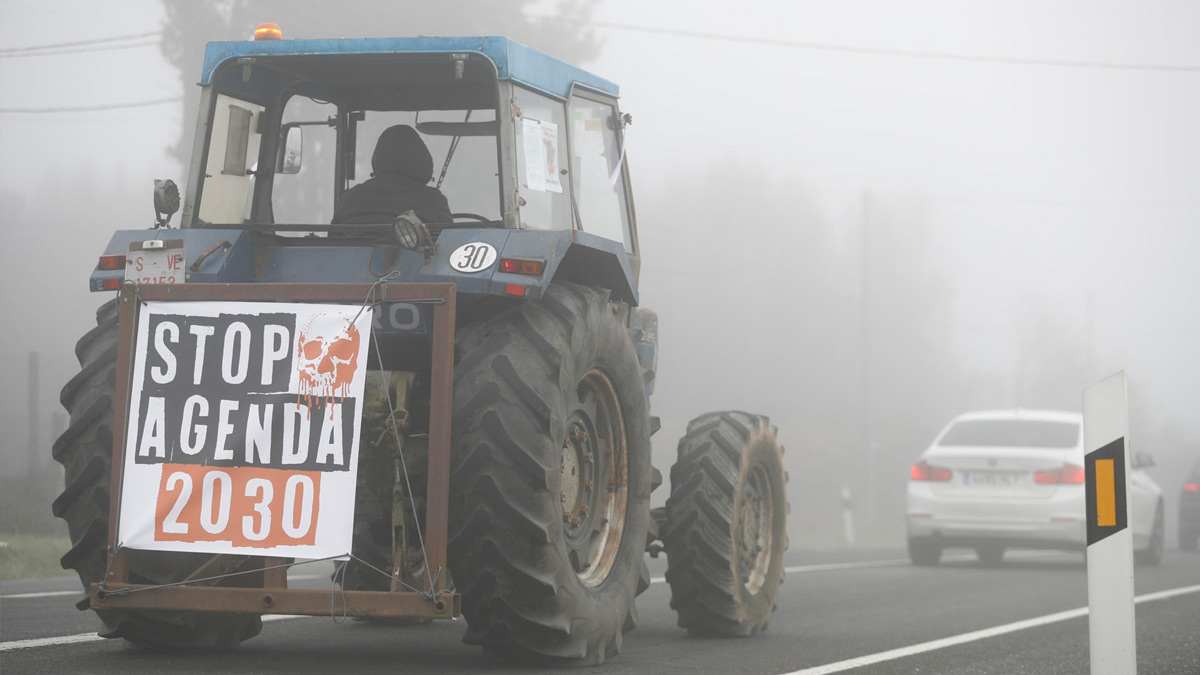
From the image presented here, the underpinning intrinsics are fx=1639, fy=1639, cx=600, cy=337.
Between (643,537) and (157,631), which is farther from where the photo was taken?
(643,537)

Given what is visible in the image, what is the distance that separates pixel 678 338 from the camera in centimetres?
4997

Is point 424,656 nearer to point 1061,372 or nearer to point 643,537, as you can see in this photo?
point 643,537

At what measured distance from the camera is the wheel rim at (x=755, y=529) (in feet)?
28.1

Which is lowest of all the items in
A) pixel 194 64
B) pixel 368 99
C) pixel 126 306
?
pixel 126 306

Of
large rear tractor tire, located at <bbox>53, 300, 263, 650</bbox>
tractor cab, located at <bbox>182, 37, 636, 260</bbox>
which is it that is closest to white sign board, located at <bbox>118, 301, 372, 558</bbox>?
large rear tractor tire, located at <bbox>53, 300, 263, 650</bbox>

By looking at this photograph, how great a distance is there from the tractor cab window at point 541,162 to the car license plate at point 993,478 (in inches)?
393

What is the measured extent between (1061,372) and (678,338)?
26.3 meters

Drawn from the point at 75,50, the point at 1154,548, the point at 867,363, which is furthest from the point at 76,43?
the point at 867,363

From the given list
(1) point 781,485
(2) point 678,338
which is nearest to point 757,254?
(2) point 678,338

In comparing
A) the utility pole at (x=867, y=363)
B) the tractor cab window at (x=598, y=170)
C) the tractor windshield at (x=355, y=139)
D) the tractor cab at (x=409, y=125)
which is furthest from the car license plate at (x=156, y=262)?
the utility pole at (x=867, y=363)

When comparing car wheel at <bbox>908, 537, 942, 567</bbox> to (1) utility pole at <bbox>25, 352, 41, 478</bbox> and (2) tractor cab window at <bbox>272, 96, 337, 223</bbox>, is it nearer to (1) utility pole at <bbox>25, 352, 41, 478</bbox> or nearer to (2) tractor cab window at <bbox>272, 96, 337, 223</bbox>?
(1) utility pole at <bbox>25, 352, 41, 478</bbox>

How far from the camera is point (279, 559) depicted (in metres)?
5.88

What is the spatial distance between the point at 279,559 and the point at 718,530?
111 inches

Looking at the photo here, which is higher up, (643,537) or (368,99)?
(368,99)
